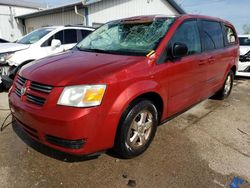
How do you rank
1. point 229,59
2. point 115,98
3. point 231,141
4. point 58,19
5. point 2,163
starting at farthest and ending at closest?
1. point 58,19
2. point 229,59
3. point 231,141
4. point 2,163
5. point 115,98

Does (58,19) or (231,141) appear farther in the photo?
(58,19)

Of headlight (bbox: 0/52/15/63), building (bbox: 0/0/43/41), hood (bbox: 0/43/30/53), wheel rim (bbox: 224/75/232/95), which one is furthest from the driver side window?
building (bbox: 0/0/43/41)

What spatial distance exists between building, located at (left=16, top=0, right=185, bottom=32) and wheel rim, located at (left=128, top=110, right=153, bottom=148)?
10.0 metres

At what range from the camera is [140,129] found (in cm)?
307

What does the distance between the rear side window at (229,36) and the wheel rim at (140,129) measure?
303cm

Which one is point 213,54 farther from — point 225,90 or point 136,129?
point 136,129

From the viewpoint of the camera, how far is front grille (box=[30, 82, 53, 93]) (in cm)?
254

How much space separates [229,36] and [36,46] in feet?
15.5

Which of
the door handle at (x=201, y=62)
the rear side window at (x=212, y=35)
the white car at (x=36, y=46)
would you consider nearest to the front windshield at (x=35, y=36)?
the white car at (x=36, y=46)

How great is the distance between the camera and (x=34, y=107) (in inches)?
101

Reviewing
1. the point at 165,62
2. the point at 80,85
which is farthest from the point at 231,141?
the point at 80,85

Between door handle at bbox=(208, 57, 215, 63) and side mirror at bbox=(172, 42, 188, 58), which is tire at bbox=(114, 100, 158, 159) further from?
door handle at bbox=(208, 57, 215, 63)

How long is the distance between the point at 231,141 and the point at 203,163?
897 mm

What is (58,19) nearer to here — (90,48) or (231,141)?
(90,48)
